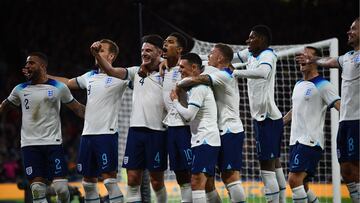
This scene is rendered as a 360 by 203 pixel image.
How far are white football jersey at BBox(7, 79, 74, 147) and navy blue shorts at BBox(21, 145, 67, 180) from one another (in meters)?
0.07

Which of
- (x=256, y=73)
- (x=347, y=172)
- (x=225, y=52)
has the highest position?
(x=225, y=52)

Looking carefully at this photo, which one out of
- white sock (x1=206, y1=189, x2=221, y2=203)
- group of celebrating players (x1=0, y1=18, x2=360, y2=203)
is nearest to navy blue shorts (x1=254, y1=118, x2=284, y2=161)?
group of celebrating players (x1=0, y1=18, x2=360, y2=203)

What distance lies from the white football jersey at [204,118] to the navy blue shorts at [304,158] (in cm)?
92

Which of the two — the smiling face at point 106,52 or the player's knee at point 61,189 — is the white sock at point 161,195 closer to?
the player's knee at point 61,189

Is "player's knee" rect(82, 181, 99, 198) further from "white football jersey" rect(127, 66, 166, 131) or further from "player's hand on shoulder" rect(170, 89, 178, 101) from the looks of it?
"player's hand on shoulder" rect(170, 89, 178, 101)

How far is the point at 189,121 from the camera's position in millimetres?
8734

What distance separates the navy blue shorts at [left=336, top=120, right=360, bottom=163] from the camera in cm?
821

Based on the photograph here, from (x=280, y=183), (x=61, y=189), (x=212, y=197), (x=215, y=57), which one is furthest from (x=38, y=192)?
(x=280, y=183)

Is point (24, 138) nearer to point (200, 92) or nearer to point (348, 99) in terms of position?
point (200, 92)

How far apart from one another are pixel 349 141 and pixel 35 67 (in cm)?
383

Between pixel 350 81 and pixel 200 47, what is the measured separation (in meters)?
4.70

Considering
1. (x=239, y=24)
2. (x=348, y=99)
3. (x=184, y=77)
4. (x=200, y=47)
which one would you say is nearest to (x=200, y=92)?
(x=184, y=77)

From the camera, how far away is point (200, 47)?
12.7 metres

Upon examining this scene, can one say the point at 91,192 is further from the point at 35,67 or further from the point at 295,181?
the point at 295,181
